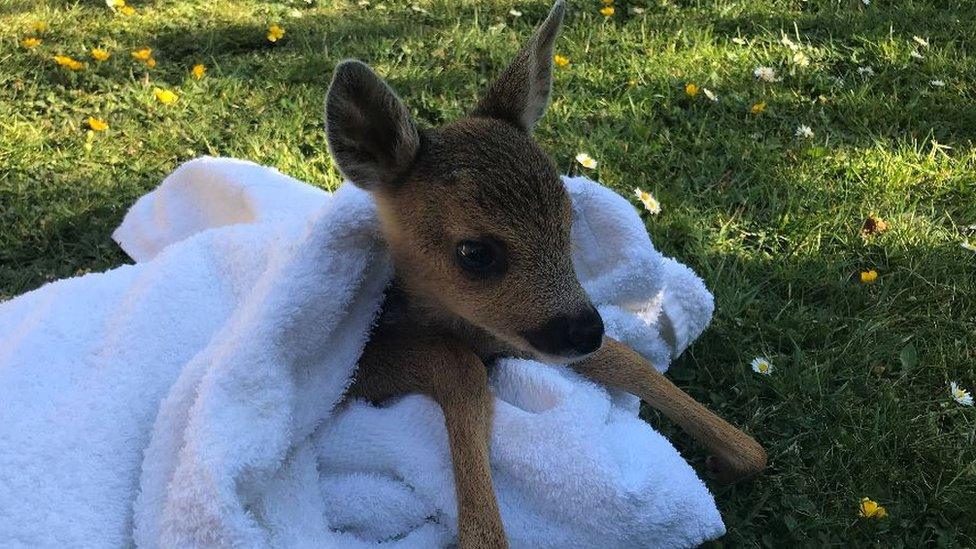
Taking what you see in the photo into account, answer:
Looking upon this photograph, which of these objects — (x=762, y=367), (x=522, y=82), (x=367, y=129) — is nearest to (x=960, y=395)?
(x=762, y=367)

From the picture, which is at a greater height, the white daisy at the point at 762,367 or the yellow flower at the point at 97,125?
the yellow flower at the point at 97,125

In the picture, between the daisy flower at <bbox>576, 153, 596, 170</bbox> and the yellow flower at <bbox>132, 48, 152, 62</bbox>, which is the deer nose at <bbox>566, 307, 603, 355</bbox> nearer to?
the daisy flower at <bbox>576, 153, 596, 170</bbox>

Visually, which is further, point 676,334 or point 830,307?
point 830,307

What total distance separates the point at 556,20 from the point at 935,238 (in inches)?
83.4

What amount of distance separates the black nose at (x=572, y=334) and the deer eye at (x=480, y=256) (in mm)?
190

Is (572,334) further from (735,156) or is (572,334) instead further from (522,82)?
(735,156)

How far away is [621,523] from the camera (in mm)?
2123

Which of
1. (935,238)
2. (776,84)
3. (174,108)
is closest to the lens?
(935,238)

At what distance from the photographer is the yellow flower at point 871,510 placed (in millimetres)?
2494

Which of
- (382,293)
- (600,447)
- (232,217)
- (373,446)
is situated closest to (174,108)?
(232,217)

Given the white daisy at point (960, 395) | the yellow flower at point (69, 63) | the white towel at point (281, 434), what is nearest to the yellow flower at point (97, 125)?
the yellow flower at point (69, 63)

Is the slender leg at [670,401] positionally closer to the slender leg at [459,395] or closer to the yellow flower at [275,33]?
the slender leg at [459,395]

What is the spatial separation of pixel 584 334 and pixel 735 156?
2324 millimetres

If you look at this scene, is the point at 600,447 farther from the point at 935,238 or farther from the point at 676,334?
the point at 935,238
